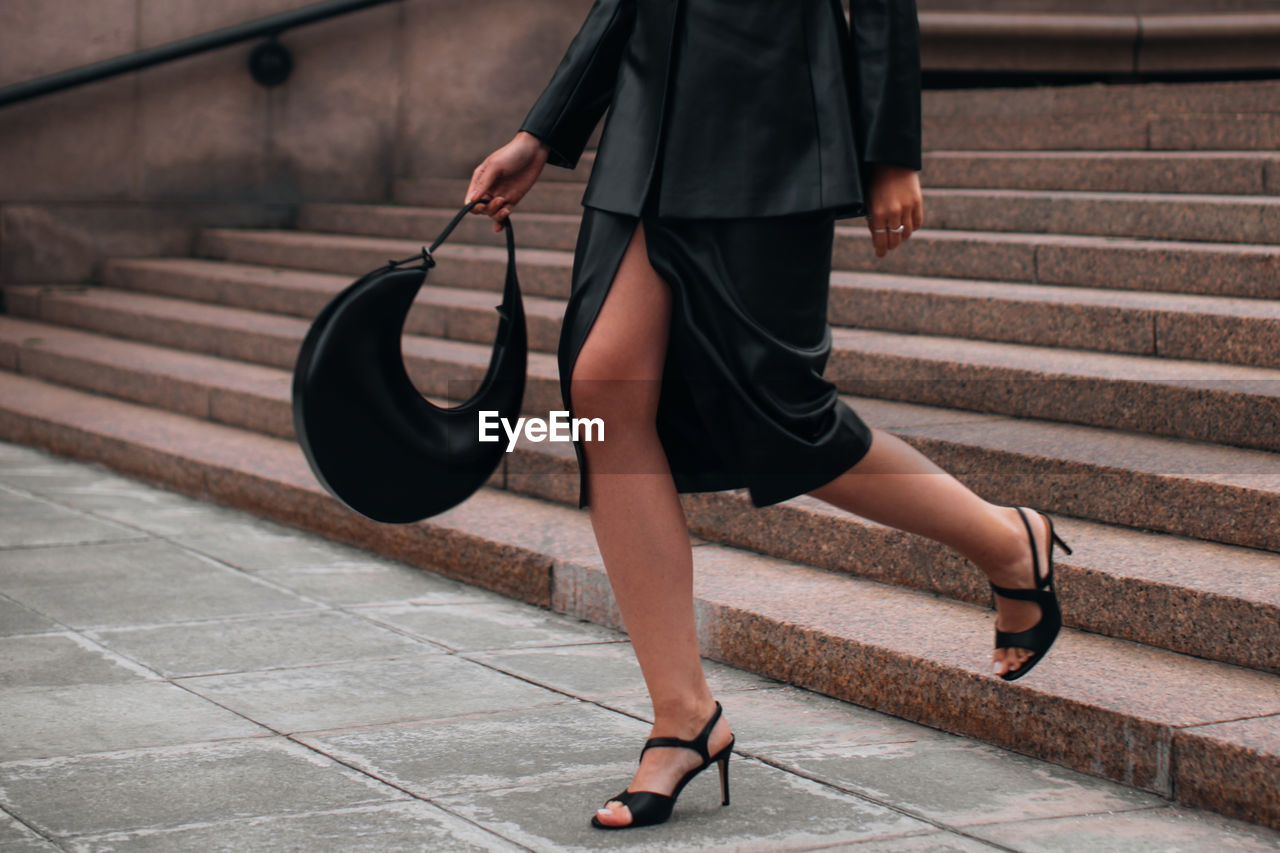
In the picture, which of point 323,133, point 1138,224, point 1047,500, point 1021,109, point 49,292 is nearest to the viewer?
point 1047,500

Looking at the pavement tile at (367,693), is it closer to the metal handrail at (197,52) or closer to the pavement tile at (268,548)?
the pavement tile at (268,548)

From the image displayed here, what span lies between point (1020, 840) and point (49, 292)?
8.38 meters

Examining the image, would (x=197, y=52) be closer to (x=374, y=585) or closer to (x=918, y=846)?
(x=374, y=585)

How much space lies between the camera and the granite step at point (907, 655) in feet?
9.61

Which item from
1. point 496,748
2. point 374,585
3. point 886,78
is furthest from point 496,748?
point 374,585

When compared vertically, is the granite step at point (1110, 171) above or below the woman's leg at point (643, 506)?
above

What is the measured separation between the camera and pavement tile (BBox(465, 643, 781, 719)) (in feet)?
12.0

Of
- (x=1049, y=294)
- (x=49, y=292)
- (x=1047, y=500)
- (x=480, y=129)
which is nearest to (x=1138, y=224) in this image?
(x=1049, y=294)

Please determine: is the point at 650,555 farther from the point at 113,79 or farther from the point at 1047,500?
the point at 113,79

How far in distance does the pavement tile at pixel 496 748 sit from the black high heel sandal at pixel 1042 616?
0.79 m

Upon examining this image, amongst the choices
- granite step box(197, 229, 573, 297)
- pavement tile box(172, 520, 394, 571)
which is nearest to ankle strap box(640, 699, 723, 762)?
pavement tile box(172, 520, 394, 571)

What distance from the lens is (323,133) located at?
10570mm

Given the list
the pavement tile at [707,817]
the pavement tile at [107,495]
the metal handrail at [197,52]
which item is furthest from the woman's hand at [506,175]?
the metal handrail at [197,52]

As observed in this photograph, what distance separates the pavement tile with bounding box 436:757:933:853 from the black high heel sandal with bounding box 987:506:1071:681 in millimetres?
423
